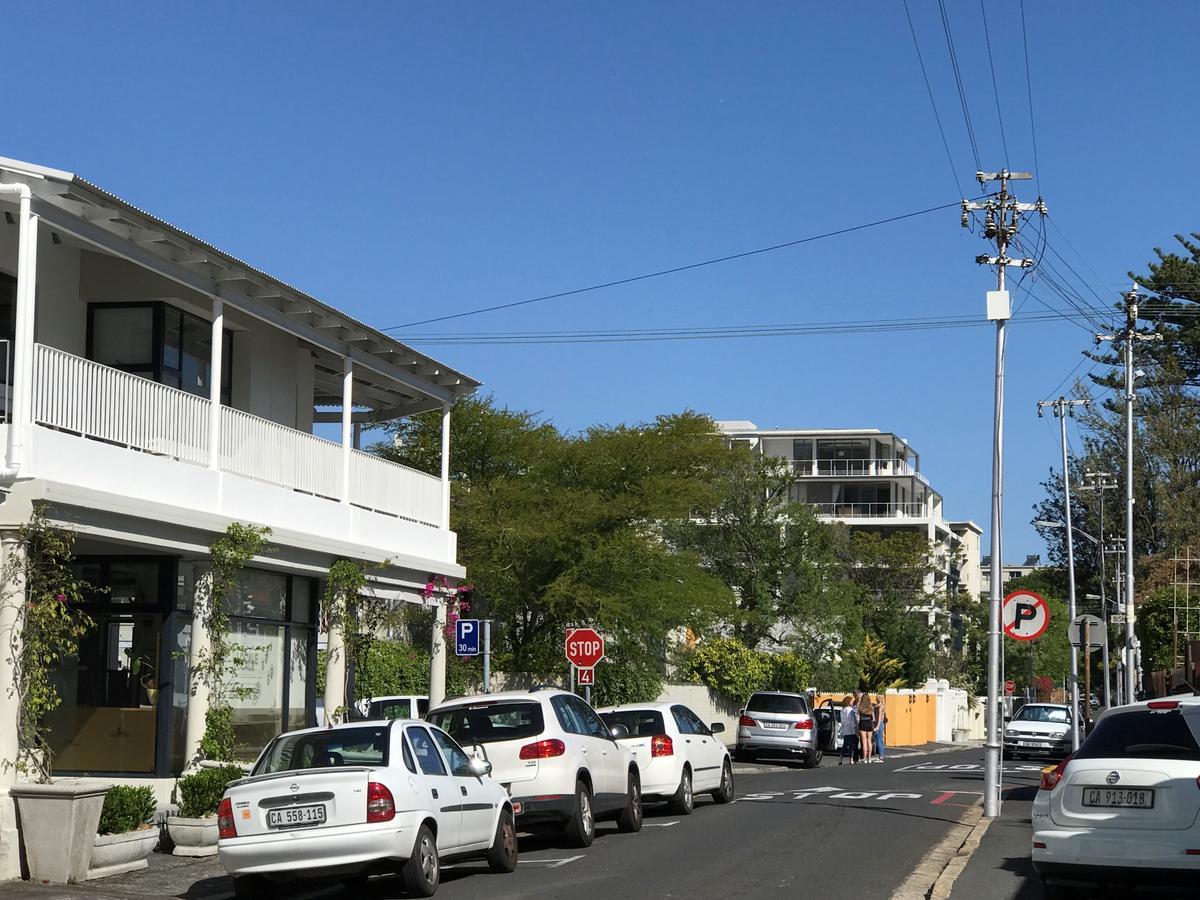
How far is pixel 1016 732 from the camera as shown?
150 feet

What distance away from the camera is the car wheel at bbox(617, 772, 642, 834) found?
19.1m

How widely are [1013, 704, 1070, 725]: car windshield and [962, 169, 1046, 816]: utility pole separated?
2442 centimetres

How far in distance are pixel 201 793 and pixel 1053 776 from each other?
877cm

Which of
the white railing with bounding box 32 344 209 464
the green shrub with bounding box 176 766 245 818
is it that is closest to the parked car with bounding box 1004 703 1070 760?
the white railing with bounding box 32 344 209 464

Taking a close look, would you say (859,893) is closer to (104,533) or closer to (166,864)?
(166,864)

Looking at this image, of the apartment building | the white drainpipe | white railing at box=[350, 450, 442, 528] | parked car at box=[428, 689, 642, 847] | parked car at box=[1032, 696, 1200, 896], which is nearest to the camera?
parked car at box=[1032, 696, 1200, 896]

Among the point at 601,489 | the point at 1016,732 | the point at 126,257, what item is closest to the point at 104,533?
the point at 126,257

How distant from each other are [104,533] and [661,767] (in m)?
8.77

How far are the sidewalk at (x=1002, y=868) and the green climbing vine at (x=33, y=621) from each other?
8636 mm

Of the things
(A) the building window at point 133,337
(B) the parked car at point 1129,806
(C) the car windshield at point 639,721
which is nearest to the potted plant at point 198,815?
(A) the building window at point 133,337

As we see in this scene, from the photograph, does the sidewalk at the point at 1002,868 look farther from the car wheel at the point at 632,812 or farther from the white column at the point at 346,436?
the white column at the point at 346,436

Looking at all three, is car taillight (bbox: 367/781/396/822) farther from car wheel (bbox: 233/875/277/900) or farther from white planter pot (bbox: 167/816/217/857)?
white planter pot (bbox: 167/816/217/857)

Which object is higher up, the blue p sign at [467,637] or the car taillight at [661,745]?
the blue p sign at [467,637]

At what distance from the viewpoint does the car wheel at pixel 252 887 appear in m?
13.1
